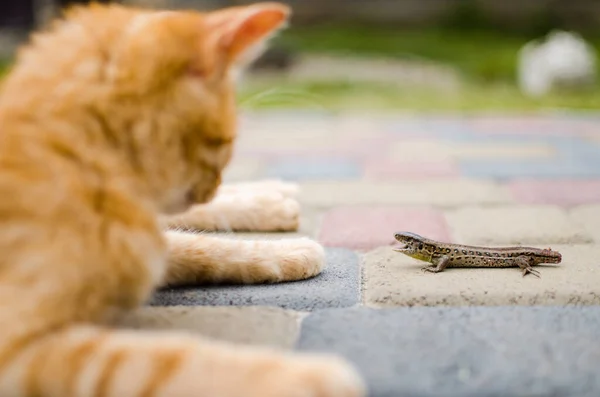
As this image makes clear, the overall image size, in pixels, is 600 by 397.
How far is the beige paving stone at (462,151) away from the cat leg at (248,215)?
69.7 inches

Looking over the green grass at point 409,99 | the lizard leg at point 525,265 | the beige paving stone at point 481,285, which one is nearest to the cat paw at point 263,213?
the beige paving stone at point 481,285

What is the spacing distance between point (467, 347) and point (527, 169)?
2.61 m

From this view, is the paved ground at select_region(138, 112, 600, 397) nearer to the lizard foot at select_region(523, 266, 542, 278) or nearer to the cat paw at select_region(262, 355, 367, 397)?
the lizard foot at select_region(523, 266, 542, 278)

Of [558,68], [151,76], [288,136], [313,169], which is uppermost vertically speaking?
[151,76]

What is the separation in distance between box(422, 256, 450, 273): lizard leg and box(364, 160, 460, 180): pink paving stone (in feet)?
5.45

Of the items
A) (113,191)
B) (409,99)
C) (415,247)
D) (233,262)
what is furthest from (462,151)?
(113,191)

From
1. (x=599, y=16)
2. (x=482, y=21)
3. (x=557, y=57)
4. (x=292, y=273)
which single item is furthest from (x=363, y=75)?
(x=292, y=273)

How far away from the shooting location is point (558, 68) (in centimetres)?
775

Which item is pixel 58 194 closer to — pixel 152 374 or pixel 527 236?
pixel 152 374

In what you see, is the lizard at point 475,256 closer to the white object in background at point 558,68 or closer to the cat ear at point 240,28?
the cat ear at point 240,28

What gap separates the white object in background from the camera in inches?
304

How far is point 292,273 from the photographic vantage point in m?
2.21

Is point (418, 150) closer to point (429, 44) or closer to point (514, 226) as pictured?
point (514, 226)

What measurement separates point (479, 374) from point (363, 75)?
27.5 feet
